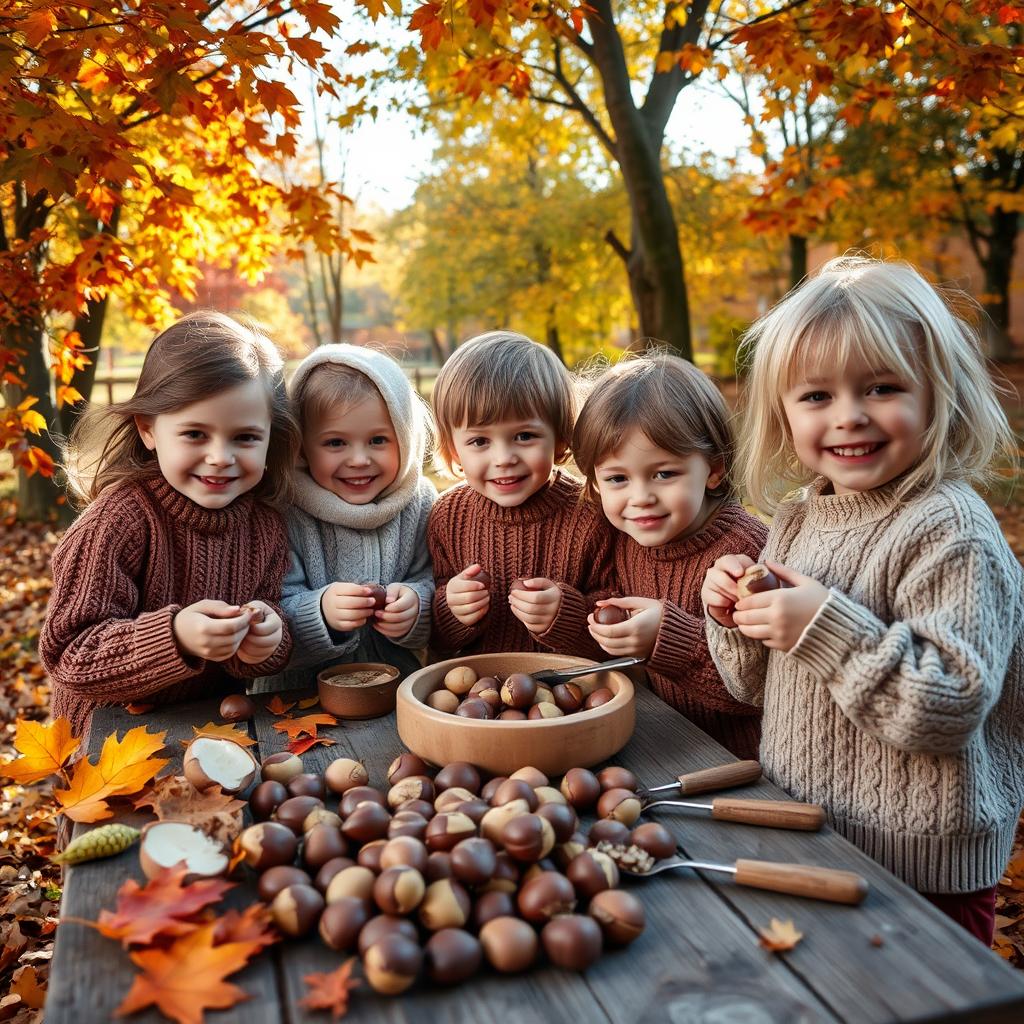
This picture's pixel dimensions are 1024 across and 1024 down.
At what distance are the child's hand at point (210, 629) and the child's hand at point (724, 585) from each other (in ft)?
3.25

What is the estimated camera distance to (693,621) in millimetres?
2236

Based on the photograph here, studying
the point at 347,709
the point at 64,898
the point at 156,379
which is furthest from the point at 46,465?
the point at 64,898

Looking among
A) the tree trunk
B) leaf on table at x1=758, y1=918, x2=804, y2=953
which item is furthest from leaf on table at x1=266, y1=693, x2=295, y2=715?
the tree trunk

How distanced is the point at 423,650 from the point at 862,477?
4.82 feet

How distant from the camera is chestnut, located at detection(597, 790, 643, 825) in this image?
155cm

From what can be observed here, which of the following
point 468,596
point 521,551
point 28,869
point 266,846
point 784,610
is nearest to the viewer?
point 266,846

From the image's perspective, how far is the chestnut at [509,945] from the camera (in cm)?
117

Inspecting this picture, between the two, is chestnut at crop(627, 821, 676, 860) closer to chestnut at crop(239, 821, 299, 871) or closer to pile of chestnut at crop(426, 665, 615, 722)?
pile of chestnut at crop(426, 665, 615, 722)

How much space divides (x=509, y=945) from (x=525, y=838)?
171mm

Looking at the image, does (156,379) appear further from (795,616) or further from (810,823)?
(810,823)

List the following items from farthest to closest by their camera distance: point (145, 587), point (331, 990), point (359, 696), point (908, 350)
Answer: point (145, 587), point (359, 696), point (908, 350), point (331, 990)

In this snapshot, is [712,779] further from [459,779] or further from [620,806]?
[459,779]


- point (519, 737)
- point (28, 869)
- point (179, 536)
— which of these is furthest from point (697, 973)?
point (28, 869)

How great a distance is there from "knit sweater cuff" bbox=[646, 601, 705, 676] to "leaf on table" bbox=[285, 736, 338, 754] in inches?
29.6
